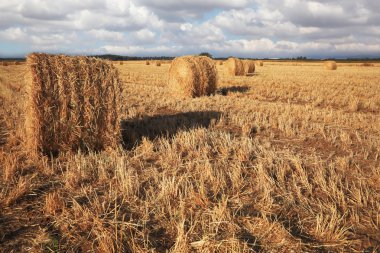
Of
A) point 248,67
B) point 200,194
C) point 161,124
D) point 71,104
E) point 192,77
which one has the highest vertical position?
point 248,67

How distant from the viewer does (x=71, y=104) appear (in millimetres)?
6020

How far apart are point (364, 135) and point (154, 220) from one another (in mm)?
5731

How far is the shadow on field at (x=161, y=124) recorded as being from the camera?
23.9 ft

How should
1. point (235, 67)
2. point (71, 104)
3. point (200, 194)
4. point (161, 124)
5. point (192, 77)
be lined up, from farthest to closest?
point (235, 67)
point (192, 77)
point (161, 124)
point (71, 104)
point (200, 194)

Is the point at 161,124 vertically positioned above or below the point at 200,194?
above

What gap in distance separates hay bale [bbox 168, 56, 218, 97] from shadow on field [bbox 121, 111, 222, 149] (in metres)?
3.81

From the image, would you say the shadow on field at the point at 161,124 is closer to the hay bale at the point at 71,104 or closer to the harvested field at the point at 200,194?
the harvested field at the point at 200,194

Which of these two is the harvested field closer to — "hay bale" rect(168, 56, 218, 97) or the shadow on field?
the shadow on field

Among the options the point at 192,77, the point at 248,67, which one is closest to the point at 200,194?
the point at 192,77

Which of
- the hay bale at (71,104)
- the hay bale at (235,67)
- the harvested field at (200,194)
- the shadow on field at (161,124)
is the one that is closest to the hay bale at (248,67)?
the hay bale at (235,67)

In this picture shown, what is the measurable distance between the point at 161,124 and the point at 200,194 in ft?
14.1

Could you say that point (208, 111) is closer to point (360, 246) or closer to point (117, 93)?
point (117, 93)

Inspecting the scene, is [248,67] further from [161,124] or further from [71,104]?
[71,104]

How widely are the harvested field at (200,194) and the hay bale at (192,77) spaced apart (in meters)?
5.89
